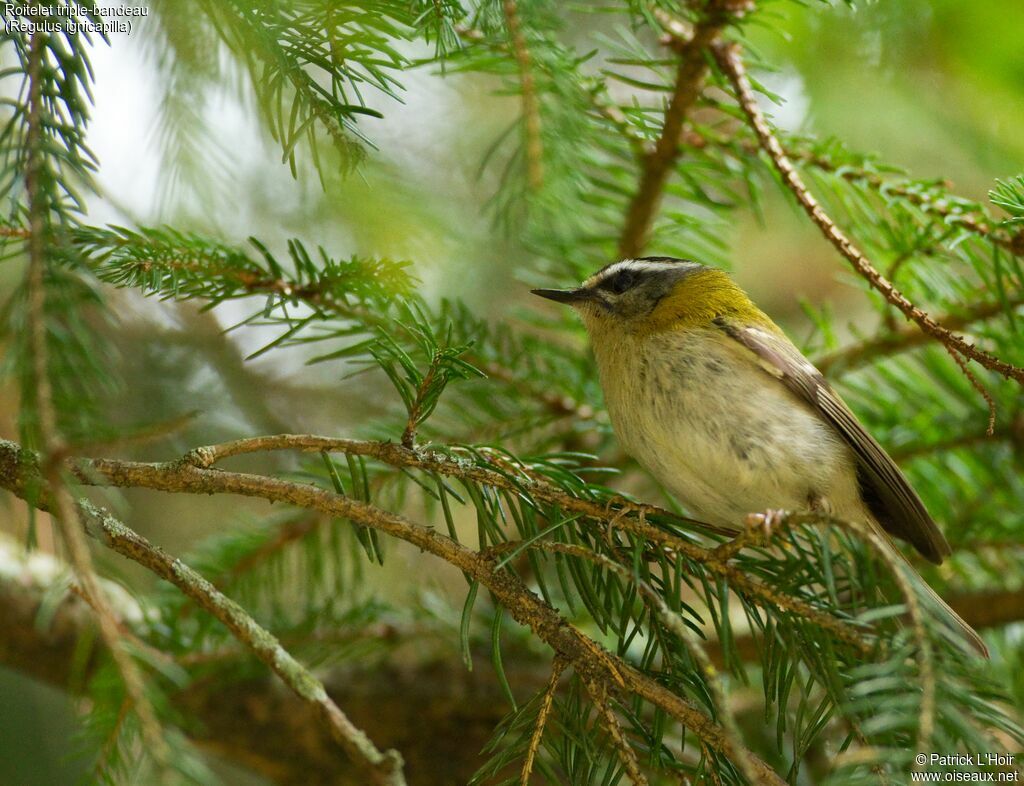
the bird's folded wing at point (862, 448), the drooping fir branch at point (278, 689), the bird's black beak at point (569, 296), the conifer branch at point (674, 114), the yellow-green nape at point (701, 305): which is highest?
the conifer branch at point (674, 114)

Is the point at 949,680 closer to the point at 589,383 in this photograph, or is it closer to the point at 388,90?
the point at 388,90

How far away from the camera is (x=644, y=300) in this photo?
6.24ft

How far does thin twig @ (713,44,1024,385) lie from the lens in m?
1.09

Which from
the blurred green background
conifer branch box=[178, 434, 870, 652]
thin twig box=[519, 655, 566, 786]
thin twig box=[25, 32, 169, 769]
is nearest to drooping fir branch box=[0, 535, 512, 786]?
the blurred green background

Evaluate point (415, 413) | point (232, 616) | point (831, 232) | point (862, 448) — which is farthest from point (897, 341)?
point (232, 616)

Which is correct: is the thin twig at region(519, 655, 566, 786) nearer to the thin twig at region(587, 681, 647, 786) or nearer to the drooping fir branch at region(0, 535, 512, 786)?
the thin twig at region(587, 681, 647, 786)

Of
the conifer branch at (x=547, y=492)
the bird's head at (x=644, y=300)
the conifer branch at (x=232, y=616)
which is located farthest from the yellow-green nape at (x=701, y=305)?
the conifer branch at (x=232, y=616)

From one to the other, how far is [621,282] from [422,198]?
1.69ft

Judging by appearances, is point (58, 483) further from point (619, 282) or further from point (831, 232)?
point (619, 282)

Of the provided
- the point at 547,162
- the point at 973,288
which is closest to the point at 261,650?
the point at 547,162

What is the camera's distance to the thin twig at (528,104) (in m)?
1.29

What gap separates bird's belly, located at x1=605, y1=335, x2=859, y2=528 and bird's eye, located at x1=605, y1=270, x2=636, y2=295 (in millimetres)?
254

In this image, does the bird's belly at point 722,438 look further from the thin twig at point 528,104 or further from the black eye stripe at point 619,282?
the thin twig at point 528,104

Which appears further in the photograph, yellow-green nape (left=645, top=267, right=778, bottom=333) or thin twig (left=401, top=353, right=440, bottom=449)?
yellow-green nape (left=645, top=267, right=778, bottom=333)
